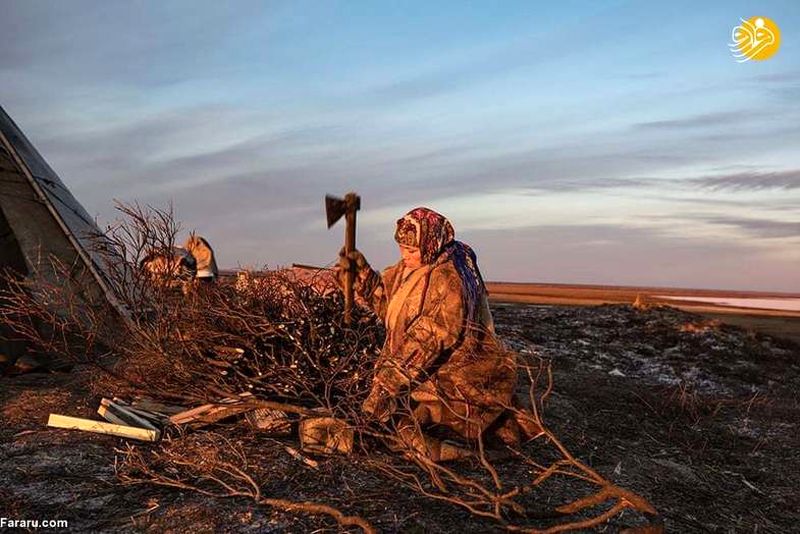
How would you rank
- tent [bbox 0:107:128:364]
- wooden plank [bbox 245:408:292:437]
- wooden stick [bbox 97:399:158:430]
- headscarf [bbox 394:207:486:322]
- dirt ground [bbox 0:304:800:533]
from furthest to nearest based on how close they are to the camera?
tent [bbox 0:107:128:364], wooden stick [bbox 97:399:158:430], wooden plank [bbox 245:408:292:437], headscarf [bbox 394:207:486:322], dirt ground [bbox 0:304:800:533]

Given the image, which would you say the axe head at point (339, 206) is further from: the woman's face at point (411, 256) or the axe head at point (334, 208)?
the woman's face at point (411, 256)

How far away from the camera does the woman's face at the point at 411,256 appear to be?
16.0ft

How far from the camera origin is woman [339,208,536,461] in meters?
4.69

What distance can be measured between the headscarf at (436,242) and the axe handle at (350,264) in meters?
0.33

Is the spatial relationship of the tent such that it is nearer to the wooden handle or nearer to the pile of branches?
the pile of branches

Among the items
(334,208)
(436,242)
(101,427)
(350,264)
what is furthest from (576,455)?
(101,427)

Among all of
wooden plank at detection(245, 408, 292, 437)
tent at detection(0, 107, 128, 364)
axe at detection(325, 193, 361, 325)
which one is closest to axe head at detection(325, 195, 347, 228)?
axe at detection(325, 193, 361, 325)

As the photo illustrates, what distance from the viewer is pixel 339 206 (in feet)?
16.5

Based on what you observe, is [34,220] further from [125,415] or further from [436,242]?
[436,242]

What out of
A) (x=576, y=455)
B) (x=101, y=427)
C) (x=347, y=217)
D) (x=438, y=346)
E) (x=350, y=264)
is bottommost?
(x=576, y=455)

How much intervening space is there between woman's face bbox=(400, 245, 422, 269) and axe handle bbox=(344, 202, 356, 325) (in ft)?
1.26

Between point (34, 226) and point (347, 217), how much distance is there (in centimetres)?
510

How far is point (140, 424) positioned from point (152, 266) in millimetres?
1370

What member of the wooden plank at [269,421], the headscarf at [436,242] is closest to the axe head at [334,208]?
the headscarf at [436,242]
